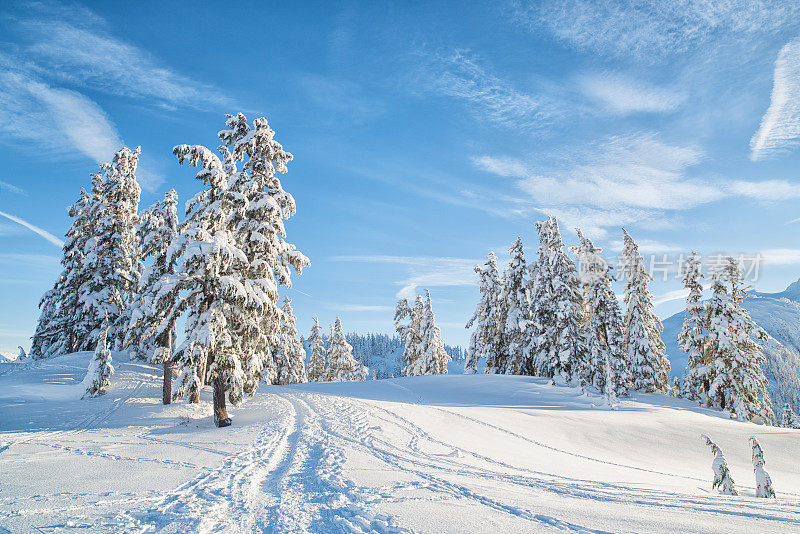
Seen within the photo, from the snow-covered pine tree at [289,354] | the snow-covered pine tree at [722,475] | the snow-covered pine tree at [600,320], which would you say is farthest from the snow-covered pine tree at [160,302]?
the snow-covered pine tree at [600,320]

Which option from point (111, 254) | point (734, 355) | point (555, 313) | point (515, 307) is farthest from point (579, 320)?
point (111, 254)

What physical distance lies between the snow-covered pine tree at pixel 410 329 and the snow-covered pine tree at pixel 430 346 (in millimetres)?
1399

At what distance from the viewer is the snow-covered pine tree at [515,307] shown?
1292 inches

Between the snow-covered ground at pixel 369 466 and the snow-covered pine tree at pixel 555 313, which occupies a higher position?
the snow-covered pine tree at pixel 555 313

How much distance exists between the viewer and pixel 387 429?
519 inches

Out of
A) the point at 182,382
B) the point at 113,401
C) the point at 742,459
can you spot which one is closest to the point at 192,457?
the point at 182,382

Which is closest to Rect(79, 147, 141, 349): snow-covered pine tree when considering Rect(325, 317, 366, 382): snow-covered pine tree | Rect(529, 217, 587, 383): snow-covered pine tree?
Rect(325, 317, 366, 382): snow-covered pine tree

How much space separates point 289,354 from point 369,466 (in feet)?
135

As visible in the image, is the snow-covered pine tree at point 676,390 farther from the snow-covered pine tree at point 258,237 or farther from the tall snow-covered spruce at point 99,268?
the tall snow-covered spruce at point 99,268

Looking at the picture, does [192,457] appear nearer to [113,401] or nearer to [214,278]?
[214,278]

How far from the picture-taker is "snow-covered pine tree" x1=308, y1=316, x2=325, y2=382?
182 feet

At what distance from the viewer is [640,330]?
1236 inches

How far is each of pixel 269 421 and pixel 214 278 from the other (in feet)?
19.9

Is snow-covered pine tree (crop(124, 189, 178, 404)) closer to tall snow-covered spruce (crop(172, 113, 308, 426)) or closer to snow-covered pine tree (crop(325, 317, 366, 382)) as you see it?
tall snow-covered spruce (crop(172, 113, 308, 426))
